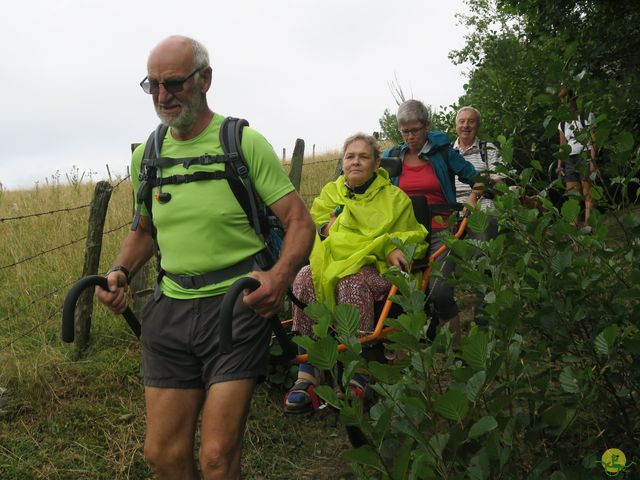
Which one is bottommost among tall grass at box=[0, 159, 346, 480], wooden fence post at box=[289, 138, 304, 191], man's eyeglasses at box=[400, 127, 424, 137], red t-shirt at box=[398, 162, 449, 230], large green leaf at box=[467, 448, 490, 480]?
tall grass at box=[0, 159, 346, 480]

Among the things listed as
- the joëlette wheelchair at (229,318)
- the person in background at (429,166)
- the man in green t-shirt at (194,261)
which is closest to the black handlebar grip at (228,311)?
the joëlette wheelchair at (229,318)

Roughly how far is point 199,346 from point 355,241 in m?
1.99

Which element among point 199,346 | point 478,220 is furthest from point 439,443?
point 199,346

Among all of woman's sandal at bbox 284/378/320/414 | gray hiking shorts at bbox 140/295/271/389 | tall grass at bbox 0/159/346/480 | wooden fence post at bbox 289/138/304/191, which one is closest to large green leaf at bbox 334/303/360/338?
gray hiking shorts at bbox 140/295/271/389

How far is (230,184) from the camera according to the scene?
297 centimetres

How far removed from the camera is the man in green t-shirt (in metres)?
2.96

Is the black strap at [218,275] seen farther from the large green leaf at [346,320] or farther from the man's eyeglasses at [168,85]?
the large green leaf at [346,320]

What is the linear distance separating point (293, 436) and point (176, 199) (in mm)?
2568

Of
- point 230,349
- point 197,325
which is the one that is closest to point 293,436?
point 197,325

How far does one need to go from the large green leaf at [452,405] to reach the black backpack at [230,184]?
1447 mm

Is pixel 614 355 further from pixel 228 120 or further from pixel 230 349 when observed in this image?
pixel 228 120

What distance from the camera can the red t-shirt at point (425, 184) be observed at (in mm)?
5965

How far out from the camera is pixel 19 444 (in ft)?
15.6

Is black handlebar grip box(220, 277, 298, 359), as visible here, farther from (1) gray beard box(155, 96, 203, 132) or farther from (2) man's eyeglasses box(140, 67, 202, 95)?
(2) man's eyeglasses box(140, 67, 202, 95)
